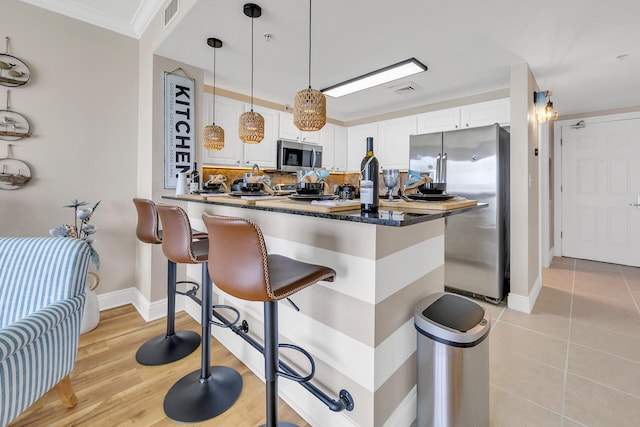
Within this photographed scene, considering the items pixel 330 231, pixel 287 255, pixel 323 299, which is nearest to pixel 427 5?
pixel 330 231

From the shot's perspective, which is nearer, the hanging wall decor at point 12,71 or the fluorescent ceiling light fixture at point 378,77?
the hanging wall decor at point 12,71

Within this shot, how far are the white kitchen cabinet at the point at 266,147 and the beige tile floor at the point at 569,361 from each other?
10.6 ft

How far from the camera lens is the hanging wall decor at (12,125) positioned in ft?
6.91

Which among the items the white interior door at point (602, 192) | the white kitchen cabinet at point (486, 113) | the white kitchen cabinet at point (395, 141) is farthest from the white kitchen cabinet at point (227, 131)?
the white interior door at point (602, 192)

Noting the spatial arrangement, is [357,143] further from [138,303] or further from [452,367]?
[452,367]

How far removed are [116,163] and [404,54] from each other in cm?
288

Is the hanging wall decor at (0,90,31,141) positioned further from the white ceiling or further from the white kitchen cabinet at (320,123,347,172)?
the white kitchen cabinet at (320,123,347,172)

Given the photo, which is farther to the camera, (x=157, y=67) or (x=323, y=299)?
(x=157, y=67)

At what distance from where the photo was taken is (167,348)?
2.02m

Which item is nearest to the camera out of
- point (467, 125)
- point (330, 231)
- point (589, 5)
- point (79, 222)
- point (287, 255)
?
point (330, 231)

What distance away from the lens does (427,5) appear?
187 centimetres

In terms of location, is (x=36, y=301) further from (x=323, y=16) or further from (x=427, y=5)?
(x=427, y=5)

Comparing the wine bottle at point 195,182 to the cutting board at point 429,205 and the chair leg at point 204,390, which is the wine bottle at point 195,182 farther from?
the cutting board at point 429,205

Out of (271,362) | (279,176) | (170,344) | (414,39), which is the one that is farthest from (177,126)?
(271,362)
